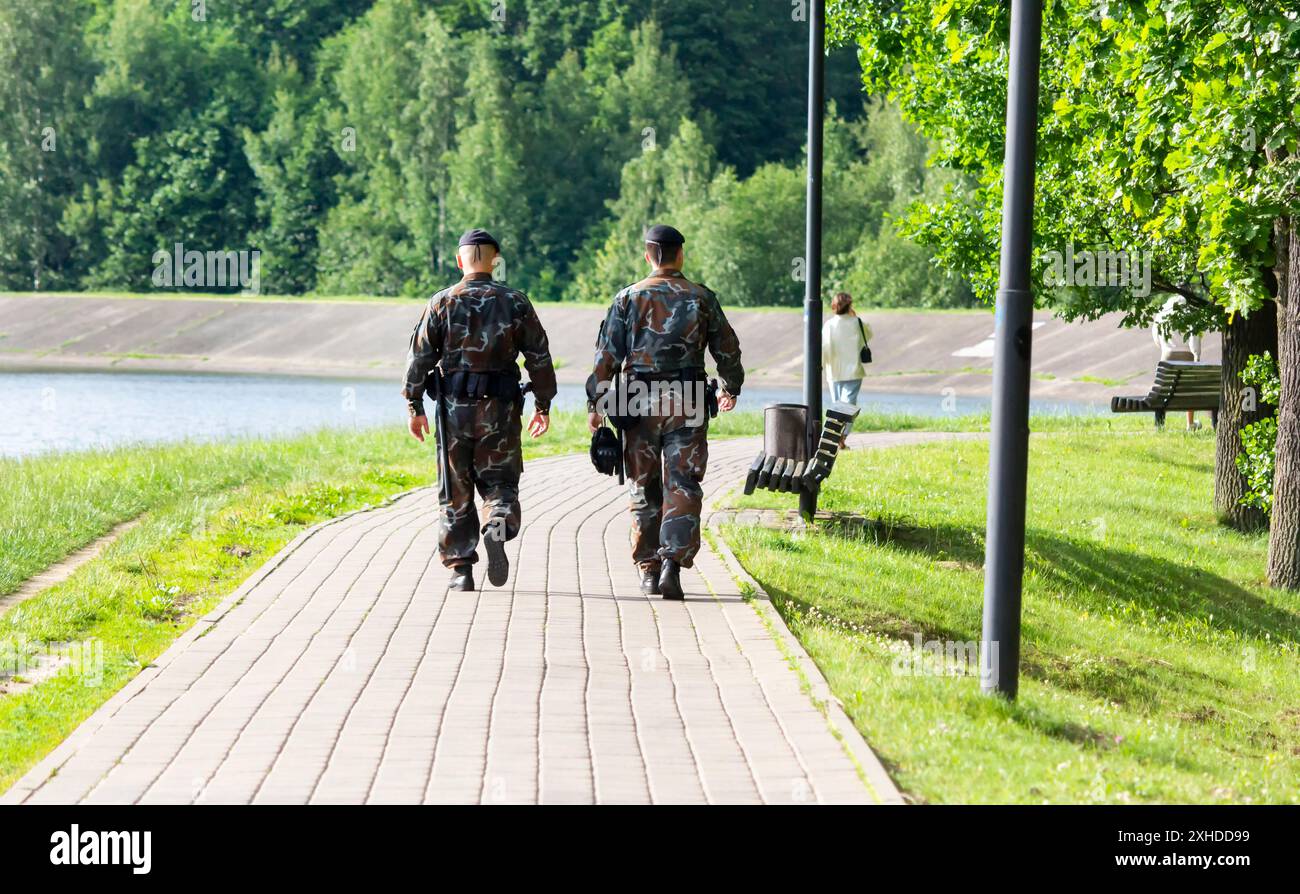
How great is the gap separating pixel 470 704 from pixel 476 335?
2.92 metres

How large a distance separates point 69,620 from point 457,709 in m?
3.34

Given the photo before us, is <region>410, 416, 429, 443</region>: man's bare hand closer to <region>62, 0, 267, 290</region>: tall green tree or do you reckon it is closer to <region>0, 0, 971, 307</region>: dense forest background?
<region>0, 0, 971, 307</region>: dense forest background

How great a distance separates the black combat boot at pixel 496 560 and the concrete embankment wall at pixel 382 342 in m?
30.0

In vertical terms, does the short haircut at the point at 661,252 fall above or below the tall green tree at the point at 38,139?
below

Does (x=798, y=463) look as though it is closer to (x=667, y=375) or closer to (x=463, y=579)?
(x=667, y=375)

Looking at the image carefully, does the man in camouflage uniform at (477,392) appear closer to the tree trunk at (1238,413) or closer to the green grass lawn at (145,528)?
the green grass lawn at (145,528)

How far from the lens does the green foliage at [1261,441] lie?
1467 centimetres

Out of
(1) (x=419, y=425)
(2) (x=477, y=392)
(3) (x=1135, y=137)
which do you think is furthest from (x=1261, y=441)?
(1) (x=419, y=425)

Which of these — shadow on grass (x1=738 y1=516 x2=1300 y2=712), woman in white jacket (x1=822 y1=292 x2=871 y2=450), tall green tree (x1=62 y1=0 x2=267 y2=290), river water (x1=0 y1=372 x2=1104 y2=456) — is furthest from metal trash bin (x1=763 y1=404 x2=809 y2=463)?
tall green tree (x1=62 y1=0 x2=267 y2=290)

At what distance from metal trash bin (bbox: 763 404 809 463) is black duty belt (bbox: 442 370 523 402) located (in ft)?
11.8

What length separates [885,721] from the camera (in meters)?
6.46

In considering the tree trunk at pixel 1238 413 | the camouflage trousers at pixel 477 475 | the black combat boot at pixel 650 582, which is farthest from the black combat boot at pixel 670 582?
the tree trunk at pixel 1238 413

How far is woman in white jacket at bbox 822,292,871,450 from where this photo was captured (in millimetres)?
19516
